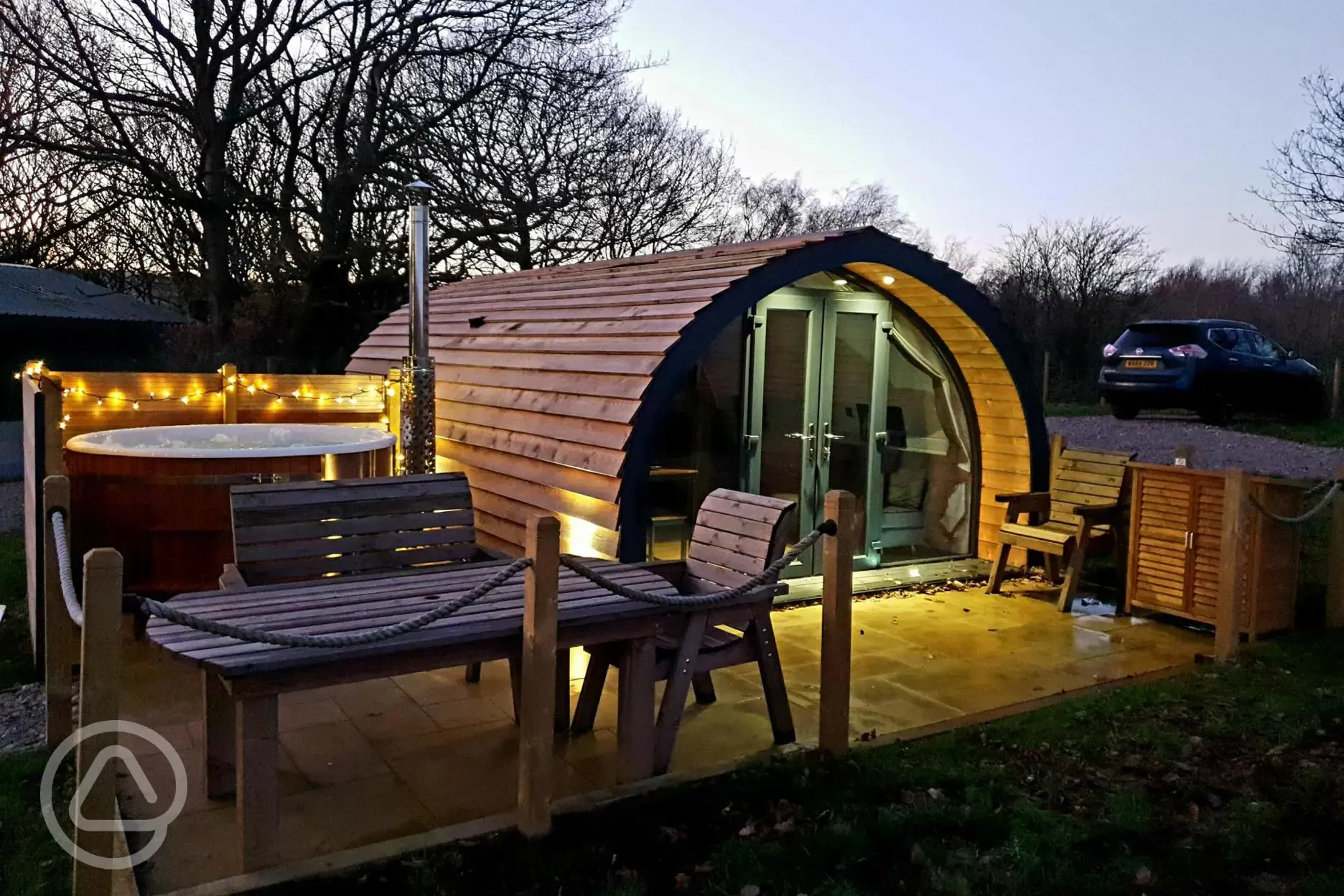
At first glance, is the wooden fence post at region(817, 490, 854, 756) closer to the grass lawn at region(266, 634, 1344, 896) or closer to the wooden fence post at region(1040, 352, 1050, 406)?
the grass lawn at region(266, 634, 1344, 896)

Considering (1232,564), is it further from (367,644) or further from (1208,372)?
(1208,372)

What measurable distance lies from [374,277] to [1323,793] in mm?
15859

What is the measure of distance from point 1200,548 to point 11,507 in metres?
11.0

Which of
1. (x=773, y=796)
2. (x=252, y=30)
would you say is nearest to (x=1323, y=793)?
(x=773, y=796)

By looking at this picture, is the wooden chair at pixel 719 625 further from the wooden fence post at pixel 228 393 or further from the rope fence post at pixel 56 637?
the wooden fence post at pixel 228 393

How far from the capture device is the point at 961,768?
385 centimetres

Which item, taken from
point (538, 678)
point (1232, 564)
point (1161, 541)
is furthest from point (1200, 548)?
point (538, 678)

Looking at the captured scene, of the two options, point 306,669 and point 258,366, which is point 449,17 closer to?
point 258,366

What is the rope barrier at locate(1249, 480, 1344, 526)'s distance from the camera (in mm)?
5515

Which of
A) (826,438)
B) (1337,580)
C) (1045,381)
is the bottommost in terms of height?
(1337,580)

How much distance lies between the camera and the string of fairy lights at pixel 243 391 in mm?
7547

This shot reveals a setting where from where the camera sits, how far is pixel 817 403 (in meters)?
6.93

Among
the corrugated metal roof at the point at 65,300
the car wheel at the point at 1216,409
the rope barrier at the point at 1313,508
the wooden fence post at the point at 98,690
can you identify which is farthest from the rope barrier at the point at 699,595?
the corrugated metal roof at the point at 65,300

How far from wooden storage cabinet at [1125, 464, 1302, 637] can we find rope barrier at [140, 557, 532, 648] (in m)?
4.44
